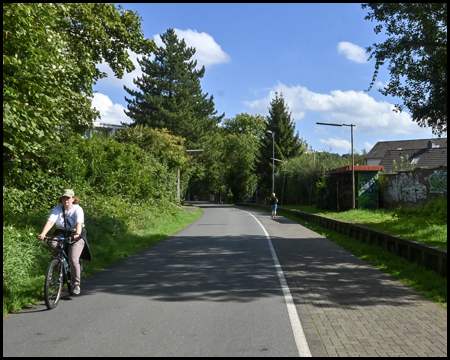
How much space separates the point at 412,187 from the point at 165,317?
19851 mm

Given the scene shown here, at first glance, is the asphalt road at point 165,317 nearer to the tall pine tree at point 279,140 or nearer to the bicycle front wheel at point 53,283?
the bicycle front wheel at point 53,283

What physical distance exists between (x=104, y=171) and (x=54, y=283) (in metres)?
14.8

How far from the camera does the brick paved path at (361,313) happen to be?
16.3 feet

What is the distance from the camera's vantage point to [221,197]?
97.8m

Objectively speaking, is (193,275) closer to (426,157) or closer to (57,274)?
(57,274)

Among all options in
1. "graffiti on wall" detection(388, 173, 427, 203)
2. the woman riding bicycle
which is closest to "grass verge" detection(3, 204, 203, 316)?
the woman riding bicycle

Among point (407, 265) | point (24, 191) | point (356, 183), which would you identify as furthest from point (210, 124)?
point (407, 265)

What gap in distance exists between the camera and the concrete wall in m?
20.7

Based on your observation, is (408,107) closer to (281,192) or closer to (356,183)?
(356,183)

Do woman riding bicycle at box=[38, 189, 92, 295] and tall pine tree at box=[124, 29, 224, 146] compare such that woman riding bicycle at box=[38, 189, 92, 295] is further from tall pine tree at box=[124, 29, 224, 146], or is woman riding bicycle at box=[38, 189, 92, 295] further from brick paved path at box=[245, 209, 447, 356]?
tall pine tree at box=[124, 29, 224, 146]

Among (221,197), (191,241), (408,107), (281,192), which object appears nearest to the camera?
(408,107)

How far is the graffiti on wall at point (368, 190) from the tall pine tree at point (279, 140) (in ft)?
109

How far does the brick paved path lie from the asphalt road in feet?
1.24

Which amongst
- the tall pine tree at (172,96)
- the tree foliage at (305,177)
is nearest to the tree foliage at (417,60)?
the tree foliage at (305,177)
